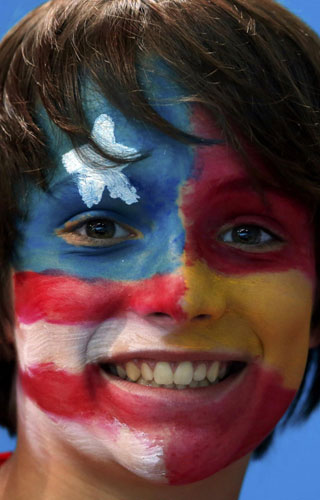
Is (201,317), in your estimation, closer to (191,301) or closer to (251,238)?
(191,301)

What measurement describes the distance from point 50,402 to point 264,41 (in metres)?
0.59

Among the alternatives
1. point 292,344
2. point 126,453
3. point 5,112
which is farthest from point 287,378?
point 5,112

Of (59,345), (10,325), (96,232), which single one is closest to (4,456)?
(10,325)

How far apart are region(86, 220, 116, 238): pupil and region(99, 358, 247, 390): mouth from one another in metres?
0.18

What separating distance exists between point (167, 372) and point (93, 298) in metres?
0.14

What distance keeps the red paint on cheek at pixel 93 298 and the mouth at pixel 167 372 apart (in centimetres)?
8

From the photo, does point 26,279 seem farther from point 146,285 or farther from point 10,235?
point 146,285

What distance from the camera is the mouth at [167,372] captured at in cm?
141

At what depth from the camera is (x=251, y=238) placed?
4.79 ft

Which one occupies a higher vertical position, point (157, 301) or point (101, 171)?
point (101, 171)

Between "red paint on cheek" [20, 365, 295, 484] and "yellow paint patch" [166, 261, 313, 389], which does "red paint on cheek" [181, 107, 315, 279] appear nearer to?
"yellow paint patch" [166, 261, 313, 389]

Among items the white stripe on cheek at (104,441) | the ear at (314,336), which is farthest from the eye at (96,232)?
the ear at (314,336)

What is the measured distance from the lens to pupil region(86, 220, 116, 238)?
56.0 inches

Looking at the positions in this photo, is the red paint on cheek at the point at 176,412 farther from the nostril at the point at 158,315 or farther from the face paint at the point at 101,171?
the face paint at the point at 101,171
